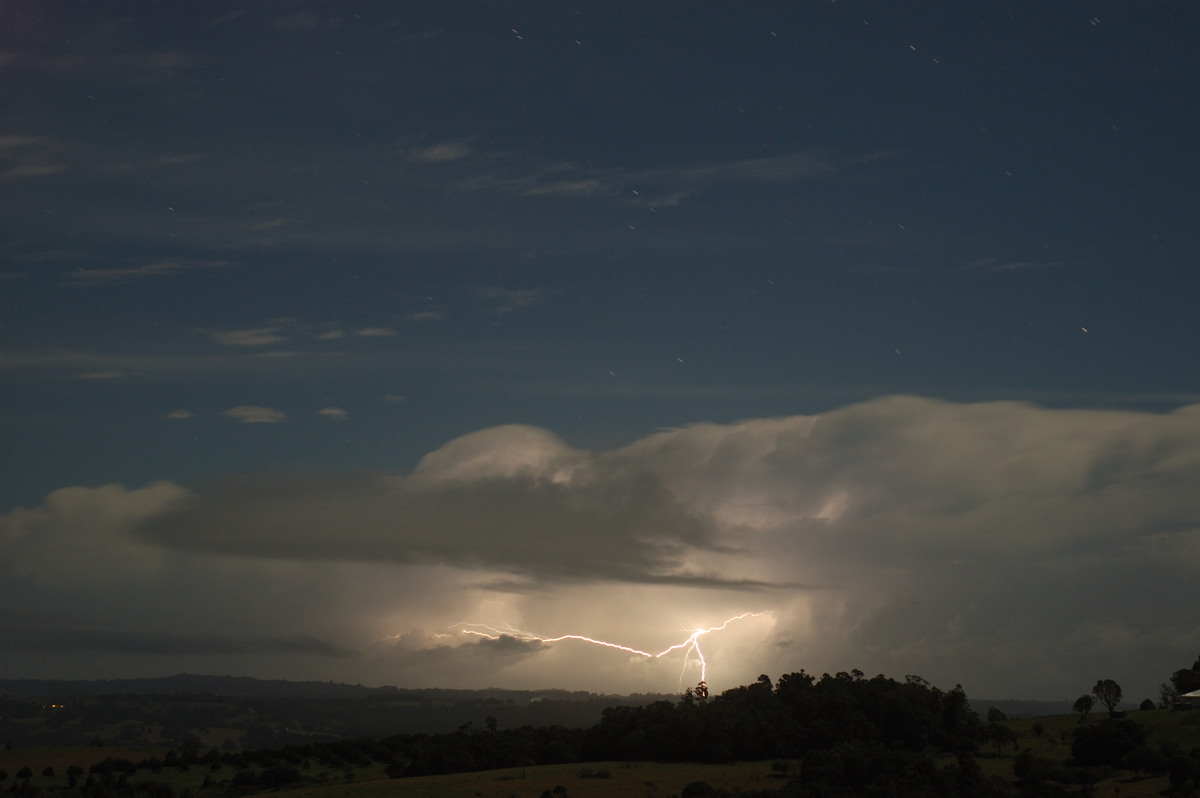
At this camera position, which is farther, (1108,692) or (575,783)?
(1108,692)

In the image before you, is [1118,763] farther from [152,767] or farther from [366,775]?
[152,767]

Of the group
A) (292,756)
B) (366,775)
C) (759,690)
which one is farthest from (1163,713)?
(292,756)

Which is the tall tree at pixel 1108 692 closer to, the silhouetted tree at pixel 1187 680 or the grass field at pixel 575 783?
the silhouetted tree at pixel 1187 680

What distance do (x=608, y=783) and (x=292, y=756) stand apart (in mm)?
43738

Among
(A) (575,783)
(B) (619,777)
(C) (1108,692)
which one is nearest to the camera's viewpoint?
(A) (575,783)

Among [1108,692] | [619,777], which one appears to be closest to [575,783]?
[619,777]

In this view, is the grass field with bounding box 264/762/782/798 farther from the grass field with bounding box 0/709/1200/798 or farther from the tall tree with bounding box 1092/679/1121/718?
the tall tree with bounding box 1092/679/1121/718

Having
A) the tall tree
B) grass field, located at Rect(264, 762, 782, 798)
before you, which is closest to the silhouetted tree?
the tall tree

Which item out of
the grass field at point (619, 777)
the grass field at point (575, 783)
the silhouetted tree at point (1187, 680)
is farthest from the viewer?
the silhouetted tree at point (1187, 680)

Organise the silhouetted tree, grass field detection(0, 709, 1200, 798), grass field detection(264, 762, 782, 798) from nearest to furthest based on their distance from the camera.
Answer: grass field detection(0, 709, 1200, 798)
grass field detection(264, 762, 782, 798)
the silhouetted tree

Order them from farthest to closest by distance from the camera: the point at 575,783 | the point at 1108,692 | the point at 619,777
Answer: the point at 1108,692 → the point at 619,777 → the point at 575,783

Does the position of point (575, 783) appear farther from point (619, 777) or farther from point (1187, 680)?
point (1187, 680)

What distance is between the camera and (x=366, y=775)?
327ft

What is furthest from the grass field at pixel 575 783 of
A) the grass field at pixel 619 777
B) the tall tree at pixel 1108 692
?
the tall tree at pixel 1108 692
